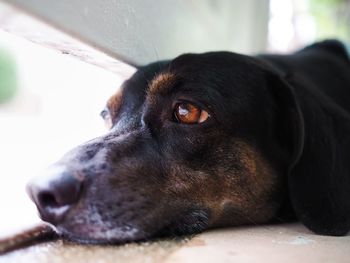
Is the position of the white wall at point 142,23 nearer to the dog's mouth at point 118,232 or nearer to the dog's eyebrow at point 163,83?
the dog's eyebrow at point 163,83

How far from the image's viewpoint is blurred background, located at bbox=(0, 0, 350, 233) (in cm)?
183

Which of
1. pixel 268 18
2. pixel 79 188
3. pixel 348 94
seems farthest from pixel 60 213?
pixel 268 18

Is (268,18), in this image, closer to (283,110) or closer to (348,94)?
(348,94)

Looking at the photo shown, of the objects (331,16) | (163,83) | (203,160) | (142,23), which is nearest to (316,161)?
(203,160)

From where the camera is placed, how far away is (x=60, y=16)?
1735 millimetres

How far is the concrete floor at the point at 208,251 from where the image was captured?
4.83 ft

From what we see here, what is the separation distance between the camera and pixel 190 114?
80.9 inches

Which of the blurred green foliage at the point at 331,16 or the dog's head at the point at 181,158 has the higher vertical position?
the blurred green foliage at the point at 331,16

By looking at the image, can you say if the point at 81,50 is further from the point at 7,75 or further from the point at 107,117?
the point at 7,75

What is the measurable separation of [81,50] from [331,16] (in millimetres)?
6502

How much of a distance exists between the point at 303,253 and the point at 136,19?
4.56ft

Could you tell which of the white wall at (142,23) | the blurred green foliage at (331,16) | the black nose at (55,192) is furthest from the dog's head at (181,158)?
the blurred green foliage at (331,16)

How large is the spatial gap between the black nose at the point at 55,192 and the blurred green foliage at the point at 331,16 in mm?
6476

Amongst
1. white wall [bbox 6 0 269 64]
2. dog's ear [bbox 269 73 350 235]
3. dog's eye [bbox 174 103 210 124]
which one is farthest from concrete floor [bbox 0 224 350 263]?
white wall [bbox 6 0 269 64]
